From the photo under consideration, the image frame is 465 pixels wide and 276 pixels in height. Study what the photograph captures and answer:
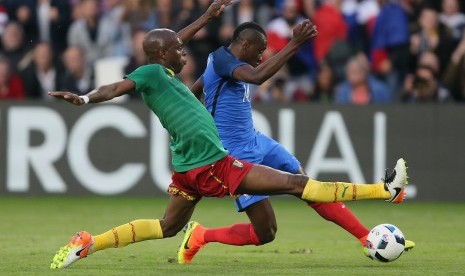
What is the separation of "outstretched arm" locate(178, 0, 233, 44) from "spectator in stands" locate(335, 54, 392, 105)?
742 cm

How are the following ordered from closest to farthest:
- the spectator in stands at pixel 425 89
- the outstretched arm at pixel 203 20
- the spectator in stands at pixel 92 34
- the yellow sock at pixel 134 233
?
the yellow sock at pixel 134 233, the outstretched arm at pixel 203 20, the spectator in stands at pixel 425 89, the spectator in stands at pixel 92 34

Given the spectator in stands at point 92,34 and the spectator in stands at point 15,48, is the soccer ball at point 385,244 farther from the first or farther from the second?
the spectator in stands at point 15,48

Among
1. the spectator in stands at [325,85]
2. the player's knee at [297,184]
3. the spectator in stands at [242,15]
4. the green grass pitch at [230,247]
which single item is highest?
the spectator in stands at [242,15]

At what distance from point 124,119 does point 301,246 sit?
21.1ft

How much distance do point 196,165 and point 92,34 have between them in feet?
33.2

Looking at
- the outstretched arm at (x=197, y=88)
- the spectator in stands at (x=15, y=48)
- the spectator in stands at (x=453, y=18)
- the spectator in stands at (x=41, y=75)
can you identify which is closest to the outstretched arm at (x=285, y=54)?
the outstretched arm at (x=197, y=88)

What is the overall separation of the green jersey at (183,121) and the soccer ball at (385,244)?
63.5 inches

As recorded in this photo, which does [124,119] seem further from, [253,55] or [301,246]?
[253,55]

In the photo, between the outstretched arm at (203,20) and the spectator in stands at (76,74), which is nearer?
the outstretched arm at (203,20)

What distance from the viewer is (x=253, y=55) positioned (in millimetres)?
10336

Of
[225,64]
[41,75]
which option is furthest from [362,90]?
[225,64]

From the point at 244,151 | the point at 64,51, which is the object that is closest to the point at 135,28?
the point at 64,51

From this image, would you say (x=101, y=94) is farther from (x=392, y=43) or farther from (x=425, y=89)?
(x=392, y=43)

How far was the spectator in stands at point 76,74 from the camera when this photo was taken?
61.3ft
